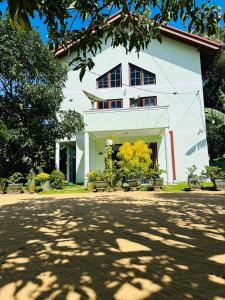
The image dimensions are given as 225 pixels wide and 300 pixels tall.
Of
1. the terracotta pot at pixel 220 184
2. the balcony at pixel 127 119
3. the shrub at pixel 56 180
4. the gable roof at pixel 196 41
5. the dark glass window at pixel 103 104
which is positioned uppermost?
the gable roof at pixel 196 41

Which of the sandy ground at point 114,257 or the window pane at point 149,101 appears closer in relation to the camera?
the sandy ground at point 114,257

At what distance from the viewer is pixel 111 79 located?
22203mm

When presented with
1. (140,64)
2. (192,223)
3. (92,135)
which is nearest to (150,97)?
(140,64)

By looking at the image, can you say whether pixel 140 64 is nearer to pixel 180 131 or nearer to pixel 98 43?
pixel 180 131

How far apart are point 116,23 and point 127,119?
14.3m

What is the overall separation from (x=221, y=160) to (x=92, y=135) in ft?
37.6

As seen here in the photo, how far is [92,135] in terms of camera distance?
20.3 m

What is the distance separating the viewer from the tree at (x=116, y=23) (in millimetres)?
3793

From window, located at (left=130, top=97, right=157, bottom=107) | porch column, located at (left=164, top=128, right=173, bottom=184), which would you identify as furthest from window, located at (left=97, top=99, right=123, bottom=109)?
porch column, located at (left=164, top=128, right=173, bottom=184)

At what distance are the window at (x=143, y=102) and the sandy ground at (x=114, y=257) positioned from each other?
48.6 feet

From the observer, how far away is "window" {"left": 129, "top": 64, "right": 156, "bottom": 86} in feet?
71.1

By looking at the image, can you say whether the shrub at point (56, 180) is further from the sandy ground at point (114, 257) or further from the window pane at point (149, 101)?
the sandy ground at point (114, 257)

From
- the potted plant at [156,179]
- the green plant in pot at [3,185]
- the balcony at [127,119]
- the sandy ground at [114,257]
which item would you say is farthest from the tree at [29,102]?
the sandy ground at [114,257]

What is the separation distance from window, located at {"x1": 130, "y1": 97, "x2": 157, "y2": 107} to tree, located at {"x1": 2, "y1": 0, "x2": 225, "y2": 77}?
16.5 metres
